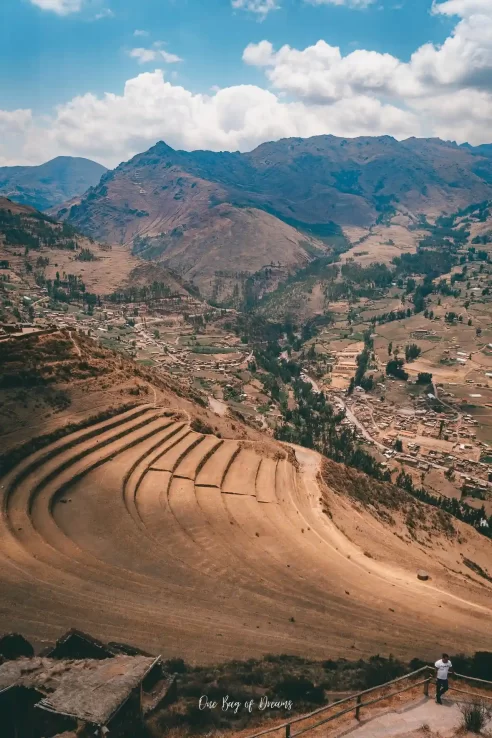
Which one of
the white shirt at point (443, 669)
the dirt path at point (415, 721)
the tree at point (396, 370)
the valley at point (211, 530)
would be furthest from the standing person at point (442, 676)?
the tree at point (396, 370)

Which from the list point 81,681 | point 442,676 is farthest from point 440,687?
point 81,681

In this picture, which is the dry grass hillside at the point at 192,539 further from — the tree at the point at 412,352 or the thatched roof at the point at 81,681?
the tree at the point at 412,352

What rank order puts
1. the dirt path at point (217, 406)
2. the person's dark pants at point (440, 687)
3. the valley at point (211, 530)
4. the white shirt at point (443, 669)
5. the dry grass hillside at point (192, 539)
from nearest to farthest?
the white shirt at point (443, 669)
the person's dark pants at point (440, 687)
the valley at point (211, 530)
the dry grass hillside at point (192, 539)
the dirt path at point (217, 406)

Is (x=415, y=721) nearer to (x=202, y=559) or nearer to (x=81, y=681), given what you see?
(x=81, y=681)

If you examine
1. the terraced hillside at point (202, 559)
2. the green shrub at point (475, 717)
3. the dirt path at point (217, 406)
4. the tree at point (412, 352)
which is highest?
the green shrub at point (475, 717)

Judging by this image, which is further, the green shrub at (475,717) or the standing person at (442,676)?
the standing person at (442,676)

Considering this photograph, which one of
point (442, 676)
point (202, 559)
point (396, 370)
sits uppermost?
point (442, 676)

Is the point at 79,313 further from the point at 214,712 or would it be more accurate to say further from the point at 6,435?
the point at 214,712
